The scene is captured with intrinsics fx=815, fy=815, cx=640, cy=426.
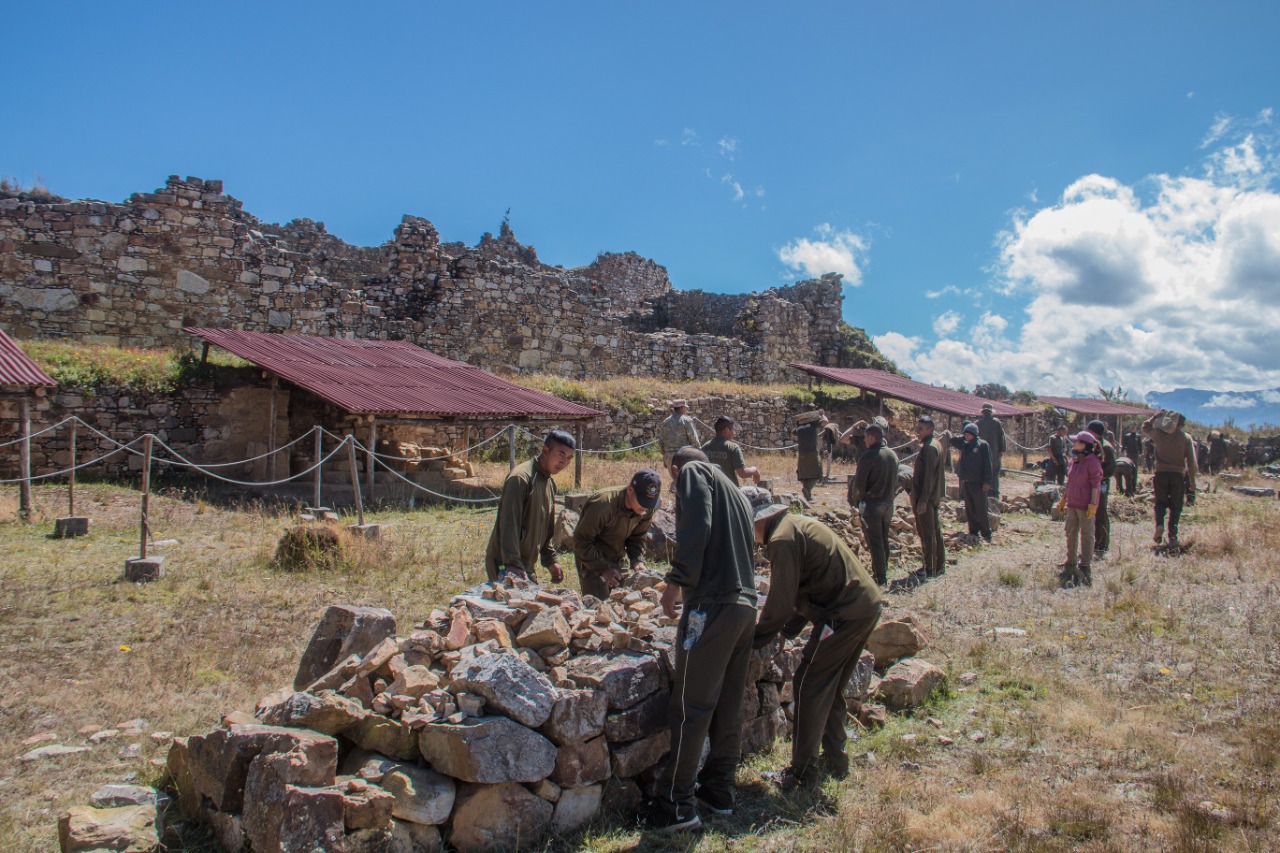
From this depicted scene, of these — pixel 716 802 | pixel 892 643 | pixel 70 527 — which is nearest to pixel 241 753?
pixel 716 802

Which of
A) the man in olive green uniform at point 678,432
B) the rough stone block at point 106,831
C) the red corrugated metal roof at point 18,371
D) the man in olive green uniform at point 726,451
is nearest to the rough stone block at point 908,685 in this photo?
the man in olive green uniform at point 726,451

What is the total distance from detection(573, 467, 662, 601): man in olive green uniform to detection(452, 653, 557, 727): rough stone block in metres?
1.67

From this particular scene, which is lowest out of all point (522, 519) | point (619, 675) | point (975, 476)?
point (619, 675)

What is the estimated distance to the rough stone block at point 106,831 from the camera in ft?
11.1

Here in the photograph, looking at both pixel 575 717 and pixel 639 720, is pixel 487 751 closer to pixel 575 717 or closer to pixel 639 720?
pixel 575 717

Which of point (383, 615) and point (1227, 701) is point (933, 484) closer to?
point (1227, 701)

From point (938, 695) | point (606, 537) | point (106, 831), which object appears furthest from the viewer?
point (606, 537)

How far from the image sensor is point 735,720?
4207 millimetres

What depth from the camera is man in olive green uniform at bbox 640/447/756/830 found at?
13.0 ft

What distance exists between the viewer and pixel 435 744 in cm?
373

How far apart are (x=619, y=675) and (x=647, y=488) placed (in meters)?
1.22

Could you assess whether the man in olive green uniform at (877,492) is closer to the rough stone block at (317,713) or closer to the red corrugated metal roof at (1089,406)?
the rough stone block at (317,713)

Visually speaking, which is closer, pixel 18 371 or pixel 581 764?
pixel 581 764

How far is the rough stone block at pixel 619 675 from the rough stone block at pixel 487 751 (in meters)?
0.42
